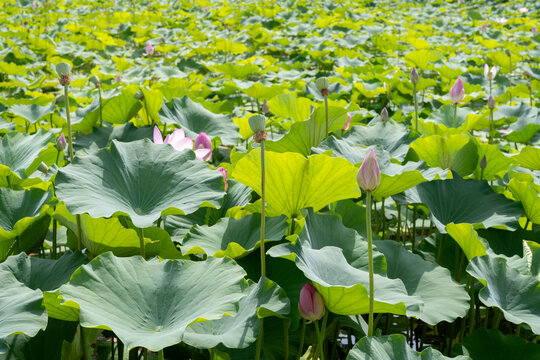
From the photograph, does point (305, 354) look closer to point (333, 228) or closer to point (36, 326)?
point (333, 228)

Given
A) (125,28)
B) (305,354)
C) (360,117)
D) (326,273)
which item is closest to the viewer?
(326,273)

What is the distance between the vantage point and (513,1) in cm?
979

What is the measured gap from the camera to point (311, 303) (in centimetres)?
93

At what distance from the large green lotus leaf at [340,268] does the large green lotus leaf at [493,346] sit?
0.23 m

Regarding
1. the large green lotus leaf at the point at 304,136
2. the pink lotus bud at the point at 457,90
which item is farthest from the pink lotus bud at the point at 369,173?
the pink lotus bud at the point at 457,90

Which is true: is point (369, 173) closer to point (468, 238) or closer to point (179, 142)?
point (468, 238)

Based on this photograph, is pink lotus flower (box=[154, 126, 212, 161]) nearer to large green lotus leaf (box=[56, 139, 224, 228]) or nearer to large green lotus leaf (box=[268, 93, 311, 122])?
large green lotus leaf (box=[56, 139, 224, 228])

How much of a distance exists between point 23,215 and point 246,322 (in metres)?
0.69

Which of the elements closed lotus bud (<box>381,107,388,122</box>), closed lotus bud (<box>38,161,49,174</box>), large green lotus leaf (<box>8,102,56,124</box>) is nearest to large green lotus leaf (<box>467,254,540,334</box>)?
closed lotus bud (<box>381,107,388,122</box>)

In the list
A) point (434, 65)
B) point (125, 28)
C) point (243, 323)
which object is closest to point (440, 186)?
point (243, 323)

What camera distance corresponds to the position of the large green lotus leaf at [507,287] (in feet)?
3.47

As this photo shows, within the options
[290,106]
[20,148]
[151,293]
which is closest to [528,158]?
[290,106]

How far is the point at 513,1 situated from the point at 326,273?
1041 cm

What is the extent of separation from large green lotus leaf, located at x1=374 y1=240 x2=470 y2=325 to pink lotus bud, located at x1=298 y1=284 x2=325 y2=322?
9.2 inches
